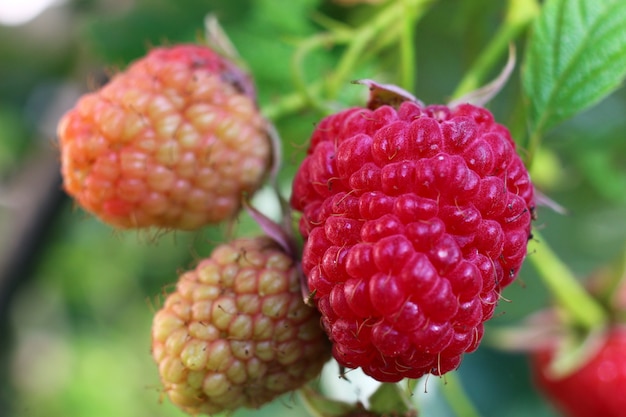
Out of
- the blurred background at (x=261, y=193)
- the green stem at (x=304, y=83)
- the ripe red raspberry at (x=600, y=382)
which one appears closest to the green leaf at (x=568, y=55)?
the blurred background at (x=261, y=193)

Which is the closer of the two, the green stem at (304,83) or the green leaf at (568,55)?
the green leaf at (568,55)

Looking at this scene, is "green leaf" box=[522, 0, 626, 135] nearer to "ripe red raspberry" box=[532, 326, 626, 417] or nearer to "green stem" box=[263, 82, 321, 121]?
"green stem" box=[263, 82, 321, 121]

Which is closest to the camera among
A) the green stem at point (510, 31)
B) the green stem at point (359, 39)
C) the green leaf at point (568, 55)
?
the green leaf at point (568, 55)

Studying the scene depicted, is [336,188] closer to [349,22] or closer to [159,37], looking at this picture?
[349,22]

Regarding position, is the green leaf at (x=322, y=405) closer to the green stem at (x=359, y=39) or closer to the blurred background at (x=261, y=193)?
the blurred background at (x=261, y=193)

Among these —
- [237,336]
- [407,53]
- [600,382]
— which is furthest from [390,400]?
[600,382]

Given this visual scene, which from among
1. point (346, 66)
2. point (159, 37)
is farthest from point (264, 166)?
point (159, 37)

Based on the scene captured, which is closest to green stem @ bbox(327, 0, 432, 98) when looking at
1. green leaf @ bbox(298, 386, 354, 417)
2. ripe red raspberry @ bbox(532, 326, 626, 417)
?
green leaf @ bbox(298, 386, 354, 417)
